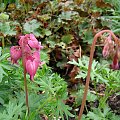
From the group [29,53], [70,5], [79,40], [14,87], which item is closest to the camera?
[29,53]

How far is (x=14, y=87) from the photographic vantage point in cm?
196

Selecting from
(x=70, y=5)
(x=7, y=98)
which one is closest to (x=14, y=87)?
(x=7, y=98)

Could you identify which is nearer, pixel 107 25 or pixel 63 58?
pixel 63 58

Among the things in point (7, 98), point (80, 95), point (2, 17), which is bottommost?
point (80, 95)

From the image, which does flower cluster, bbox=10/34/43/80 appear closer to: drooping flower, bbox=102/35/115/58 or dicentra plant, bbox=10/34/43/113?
dicentra plant, bbox=10/34/43/113

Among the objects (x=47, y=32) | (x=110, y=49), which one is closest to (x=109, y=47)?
(x=110, y=49)

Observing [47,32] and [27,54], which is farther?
[47,32]

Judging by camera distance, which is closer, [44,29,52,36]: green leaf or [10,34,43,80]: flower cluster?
[10,34,43,80]: flower cluster

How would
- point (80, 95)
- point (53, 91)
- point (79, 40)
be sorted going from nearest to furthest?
point (53, 91) < point (80, 95) < point (79, 40)

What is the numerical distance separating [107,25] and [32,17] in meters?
0.69

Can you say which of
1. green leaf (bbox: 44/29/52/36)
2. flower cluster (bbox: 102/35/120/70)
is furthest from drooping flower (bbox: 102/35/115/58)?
green leaf (bbox: 44/29/52/36)

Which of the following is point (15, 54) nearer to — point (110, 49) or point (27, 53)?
point (27, 53)

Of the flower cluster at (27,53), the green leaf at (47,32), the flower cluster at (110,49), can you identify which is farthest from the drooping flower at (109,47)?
the green leaf at (47,32)

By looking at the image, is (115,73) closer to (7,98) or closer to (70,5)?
(7,98)
